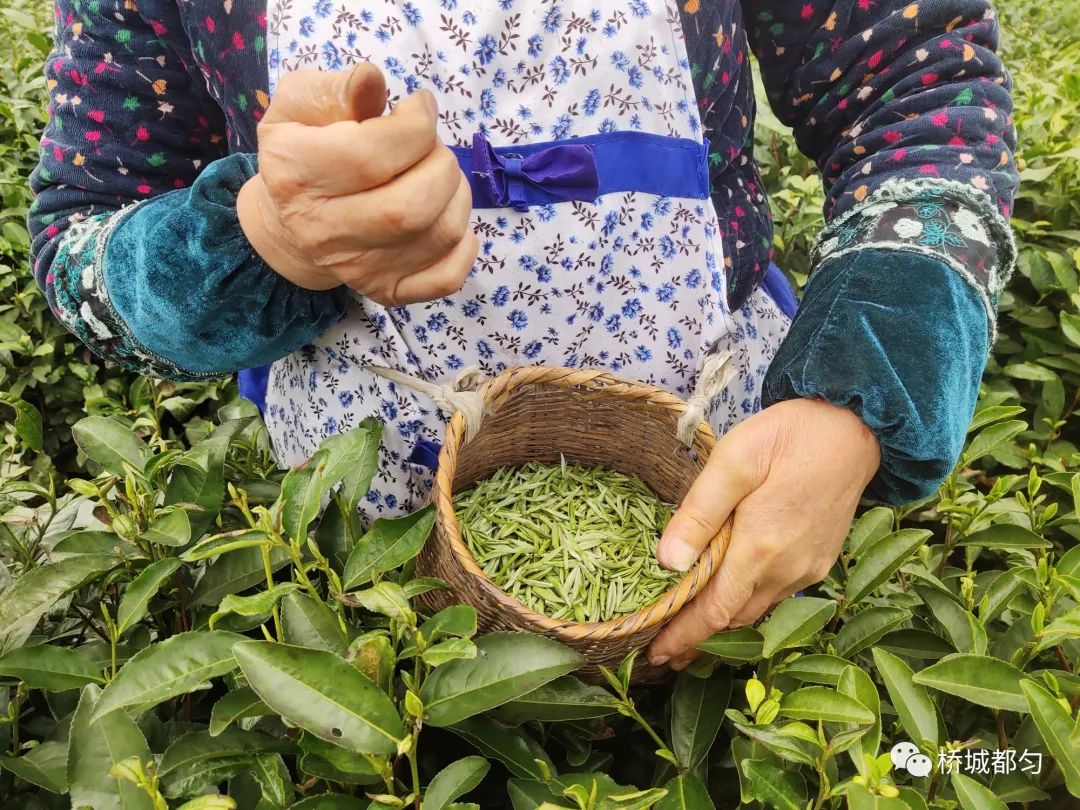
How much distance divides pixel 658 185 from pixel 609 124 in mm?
83

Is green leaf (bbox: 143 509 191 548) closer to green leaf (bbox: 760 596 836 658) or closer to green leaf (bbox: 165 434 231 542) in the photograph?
green leaf (bbox: 165 434 231 542)

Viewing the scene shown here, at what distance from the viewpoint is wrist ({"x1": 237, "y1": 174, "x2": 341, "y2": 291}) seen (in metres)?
0.67

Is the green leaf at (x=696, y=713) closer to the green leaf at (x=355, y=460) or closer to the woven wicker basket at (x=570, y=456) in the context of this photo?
the woven wicker basket at (x=570, y=456)

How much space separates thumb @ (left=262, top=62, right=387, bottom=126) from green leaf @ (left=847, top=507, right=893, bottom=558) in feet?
2.34

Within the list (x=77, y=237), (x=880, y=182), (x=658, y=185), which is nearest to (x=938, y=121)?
(x=880, y=182)

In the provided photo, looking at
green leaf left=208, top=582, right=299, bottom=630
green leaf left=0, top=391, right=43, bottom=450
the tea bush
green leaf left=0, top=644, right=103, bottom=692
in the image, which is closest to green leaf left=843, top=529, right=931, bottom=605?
the tea bush

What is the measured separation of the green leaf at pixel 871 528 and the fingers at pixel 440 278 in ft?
1.91

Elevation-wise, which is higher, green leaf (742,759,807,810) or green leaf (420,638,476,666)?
green leaf (420,638,476,666)

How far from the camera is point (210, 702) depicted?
2.47 ft

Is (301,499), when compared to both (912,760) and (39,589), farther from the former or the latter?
(912,760)

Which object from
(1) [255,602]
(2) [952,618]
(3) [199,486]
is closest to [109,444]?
(3) [199,486]

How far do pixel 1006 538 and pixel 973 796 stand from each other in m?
0.43

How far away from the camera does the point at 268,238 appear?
2.27ft

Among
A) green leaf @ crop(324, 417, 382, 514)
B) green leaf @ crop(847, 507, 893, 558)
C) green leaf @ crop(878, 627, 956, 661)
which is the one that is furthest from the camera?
green leaf @ crop(847, 507, 893, 558)
